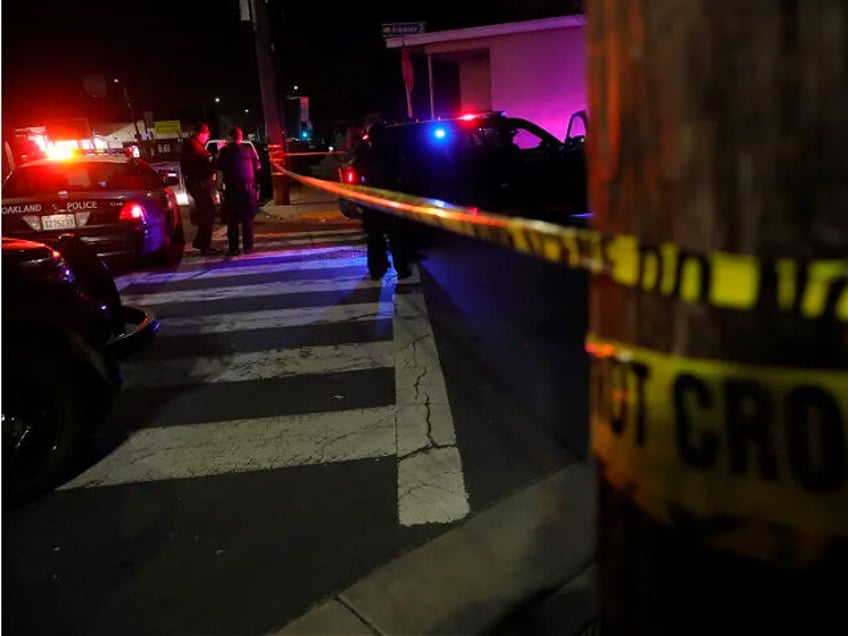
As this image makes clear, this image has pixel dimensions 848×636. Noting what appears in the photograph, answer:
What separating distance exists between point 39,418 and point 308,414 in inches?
64.3

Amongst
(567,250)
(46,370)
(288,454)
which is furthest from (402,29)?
(567,250)

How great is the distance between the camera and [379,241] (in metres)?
8.74

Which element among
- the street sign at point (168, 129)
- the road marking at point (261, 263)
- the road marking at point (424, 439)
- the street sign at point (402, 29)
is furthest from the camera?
the street sign at point (168, 129)

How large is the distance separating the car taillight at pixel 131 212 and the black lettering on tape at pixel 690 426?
364 inches

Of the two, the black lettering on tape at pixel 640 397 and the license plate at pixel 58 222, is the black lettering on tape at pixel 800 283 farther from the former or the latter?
the license plate at pixel 58 222

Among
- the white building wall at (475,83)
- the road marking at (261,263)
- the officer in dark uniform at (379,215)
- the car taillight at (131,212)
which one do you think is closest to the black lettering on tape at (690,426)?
the officer in dark uniform at (379,215)

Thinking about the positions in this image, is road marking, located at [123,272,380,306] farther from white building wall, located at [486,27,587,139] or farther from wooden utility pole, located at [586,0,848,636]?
white building wall, located at [486,27,587,139]

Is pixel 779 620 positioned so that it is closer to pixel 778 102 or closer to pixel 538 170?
pixel 778 102

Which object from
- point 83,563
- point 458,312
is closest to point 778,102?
point 83,563

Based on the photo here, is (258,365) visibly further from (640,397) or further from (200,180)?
(200,180)

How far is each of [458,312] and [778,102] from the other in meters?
6.49

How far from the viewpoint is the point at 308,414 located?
503cm

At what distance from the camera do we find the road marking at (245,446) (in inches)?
169

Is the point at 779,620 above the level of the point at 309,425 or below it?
above
